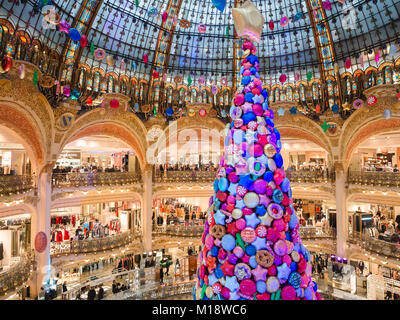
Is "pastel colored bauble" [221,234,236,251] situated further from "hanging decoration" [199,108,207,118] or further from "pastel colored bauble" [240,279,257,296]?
"hanging decoration" [199,108,207,118]

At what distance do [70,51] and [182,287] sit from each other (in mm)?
14554

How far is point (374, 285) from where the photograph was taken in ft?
47.6

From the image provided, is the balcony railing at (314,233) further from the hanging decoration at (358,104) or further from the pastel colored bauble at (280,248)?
the pastel colored bauble at (280,248)

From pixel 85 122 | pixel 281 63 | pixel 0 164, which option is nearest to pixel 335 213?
pixel 281 63

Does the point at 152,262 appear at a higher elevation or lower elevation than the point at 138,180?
lower

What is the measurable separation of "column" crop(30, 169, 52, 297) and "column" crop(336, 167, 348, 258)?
1830cm

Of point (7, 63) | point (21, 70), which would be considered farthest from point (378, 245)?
point (21, 70)

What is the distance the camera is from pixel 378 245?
16.1 m

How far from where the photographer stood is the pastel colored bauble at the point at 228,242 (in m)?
4.69

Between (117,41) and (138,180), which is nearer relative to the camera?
(117,41)

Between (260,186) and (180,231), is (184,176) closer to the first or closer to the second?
(180,231)

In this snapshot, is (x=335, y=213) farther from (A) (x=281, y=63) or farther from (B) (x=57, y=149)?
(B) (x=57, y=149)

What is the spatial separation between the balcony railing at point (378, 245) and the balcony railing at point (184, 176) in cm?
1040
